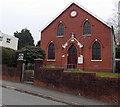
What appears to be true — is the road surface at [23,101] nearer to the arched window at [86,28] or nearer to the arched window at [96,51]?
the arched window at [96,51]

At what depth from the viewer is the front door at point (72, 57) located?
23.9 m

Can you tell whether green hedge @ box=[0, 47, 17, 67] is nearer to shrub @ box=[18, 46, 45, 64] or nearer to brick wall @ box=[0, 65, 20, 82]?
brick wall @ box=[0, 65, 20, 82]

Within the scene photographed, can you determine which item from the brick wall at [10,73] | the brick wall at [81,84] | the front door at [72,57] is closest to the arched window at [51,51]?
the front door at [72,57]

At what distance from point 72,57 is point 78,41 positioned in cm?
243

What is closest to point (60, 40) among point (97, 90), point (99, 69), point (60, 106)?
point (99, 69)

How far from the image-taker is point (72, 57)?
24.2 m

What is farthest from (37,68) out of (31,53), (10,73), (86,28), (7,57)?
(86,28)

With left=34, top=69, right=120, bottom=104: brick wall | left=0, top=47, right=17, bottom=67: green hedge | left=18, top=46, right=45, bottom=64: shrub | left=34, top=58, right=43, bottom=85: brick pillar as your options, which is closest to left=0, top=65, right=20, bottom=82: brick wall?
left=0, top=47, right=17, bottom=67: green hedge

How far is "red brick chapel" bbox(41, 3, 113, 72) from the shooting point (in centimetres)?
2219

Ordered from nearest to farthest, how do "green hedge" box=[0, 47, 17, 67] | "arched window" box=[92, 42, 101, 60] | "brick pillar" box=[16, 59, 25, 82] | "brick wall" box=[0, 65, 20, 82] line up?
"brick pillar" box=[16, 59, 25, 82] < "brick wall" box=[0, 65, 20, 82] < "green hedge" box=[0, 47, 17, 67] < "arched window" box=[92, 42, 101, 60]

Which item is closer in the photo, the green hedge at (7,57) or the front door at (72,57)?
the green hedge at (7,57)

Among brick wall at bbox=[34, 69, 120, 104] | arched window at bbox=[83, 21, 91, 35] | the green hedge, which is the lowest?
brick wall at bbox=[34, 69, 120, 104]

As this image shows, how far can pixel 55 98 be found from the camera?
1087 cm

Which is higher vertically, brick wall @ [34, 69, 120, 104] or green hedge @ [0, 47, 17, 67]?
green hedge @ [0, 47, 17, 67]
